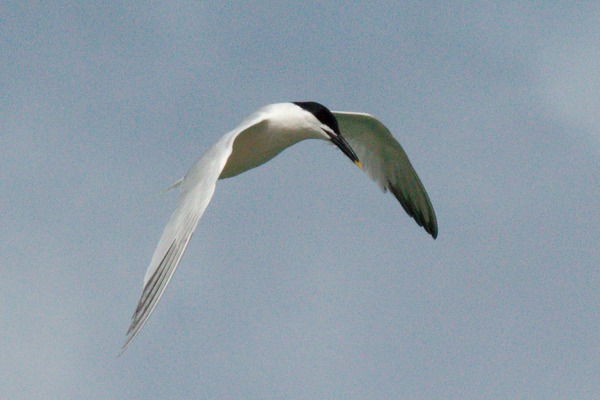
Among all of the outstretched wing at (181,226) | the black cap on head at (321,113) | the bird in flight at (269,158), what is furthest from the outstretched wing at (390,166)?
the outstretched wing at (181,226)

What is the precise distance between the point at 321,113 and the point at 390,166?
1973mm

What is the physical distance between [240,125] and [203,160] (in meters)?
1.12

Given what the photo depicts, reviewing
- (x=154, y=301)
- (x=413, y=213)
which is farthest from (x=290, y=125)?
(x=154, y=301)

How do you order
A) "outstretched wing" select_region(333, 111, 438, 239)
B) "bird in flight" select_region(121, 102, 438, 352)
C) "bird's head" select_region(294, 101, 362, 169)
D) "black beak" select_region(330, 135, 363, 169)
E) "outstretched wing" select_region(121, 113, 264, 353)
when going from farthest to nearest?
"outstretched wing" select_region(333, 111, 438, 239) → "bird's head" select_region(294, 101, 362, 169) → "black beak" select_region(330, 135, 363, 169) → "bird in flight" select_region(121, 102, 438, 352) → "outstretched wing" select_region(121, 113, 264, 353)

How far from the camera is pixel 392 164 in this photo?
45.5 feet

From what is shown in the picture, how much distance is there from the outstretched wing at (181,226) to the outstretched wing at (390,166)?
11.5 ft

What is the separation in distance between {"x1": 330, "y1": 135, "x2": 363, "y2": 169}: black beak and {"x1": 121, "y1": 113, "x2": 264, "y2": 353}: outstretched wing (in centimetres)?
206

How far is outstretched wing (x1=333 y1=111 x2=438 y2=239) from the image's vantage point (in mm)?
13625

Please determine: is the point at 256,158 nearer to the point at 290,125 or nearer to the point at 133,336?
the point at 290,125

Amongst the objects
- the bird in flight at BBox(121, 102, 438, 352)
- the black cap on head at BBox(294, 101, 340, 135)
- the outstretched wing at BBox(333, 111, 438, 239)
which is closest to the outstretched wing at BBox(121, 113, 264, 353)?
the bird in flight at BBox(121, 102, 438, 352)

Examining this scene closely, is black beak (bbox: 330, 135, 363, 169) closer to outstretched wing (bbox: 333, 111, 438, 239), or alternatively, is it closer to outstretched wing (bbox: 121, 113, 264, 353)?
outstretched wing (bbox: 333, 111, 438, 239)

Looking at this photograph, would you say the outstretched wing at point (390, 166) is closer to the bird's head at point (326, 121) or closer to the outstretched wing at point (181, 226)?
the bird's head at point (326, 121)

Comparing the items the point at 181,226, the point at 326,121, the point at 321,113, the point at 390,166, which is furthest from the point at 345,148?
the point at 181,226

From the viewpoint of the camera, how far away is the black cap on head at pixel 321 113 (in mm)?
12320
